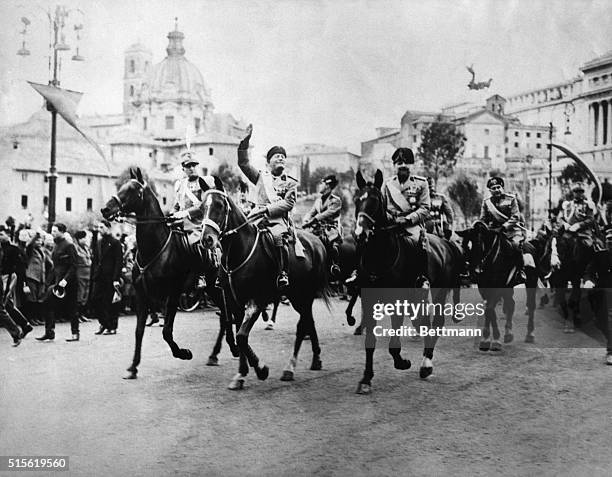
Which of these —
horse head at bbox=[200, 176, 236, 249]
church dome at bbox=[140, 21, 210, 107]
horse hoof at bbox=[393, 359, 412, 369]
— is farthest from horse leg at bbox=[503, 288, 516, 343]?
church dome at bbox=[140, 21, 210, 107]

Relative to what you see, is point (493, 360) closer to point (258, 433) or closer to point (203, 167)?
point (258, 433)

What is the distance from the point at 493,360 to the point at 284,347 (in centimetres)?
297

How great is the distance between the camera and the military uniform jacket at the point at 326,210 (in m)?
11.1

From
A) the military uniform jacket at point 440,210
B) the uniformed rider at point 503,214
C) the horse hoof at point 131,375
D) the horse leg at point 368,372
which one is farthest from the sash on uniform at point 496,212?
the horse hoof at point 131,375

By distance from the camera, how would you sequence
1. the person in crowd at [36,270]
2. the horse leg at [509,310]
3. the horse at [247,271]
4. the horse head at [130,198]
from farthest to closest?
the person in crowd at [36,270], the horse leg at [509,310], the horse head at [130,198], the horse at [247,271]

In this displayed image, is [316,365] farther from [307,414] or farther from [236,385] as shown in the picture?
[307,414]

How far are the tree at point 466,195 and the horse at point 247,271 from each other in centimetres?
544

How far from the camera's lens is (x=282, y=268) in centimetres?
810

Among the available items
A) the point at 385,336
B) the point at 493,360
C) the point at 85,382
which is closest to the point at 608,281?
the point at 493,360

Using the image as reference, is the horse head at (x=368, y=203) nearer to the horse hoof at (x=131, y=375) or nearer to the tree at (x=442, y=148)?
the horse hoof at (x=131, y=375)

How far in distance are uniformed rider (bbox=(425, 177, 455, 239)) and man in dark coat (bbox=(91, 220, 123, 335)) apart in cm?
488

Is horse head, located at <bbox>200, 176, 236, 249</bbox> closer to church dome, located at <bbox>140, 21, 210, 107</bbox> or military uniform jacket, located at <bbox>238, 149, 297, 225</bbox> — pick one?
military uniform jacket, located at <bbox>238, 149, 297, 225</bbox>

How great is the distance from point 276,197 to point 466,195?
658 cm

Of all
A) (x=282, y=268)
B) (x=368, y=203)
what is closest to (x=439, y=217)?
(x=282, y=268)
